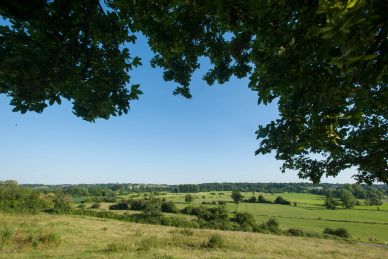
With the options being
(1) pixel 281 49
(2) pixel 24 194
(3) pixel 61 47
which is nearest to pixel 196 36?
(1) pixel 281 49

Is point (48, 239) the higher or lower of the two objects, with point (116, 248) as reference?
higher

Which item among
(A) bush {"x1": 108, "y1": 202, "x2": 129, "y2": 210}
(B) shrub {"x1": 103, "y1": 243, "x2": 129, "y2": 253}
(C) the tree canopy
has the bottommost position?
(B) shrub {"x1": 103, "y1": 243, "x2": 129, "y2": 253}

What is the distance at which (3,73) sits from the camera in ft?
13.9

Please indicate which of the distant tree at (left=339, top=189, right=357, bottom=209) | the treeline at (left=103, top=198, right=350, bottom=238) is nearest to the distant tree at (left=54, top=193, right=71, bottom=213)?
the treeline at (left=103, top=198, right=350, bottom=238)

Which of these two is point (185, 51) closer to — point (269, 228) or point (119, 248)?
point (119, 248)

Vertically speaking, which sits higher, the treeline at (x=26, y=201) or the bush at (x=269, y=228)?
the treeline at (x=26, y=201)

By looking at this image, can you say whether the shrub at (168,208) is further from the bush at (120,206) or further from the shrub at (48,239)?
the shrub at (48,239)

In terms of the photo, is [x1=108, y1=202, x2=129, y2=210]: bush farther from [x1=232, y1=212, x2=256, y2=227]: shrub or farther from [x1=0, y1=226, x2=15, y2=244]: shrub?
[x1=0, y1=226, x2=15, y2=244]: shrub

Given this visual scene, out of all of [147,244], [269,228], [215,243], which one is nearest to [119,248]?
[147,244]

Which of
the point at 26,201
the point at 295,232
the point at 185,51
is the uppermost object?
the point at 185,51

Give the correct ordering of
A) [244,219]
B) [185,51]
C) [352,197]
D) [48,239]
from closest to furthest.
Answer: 1. [185,51]
2. [48,239]
3. [244,219]
4. [352,197]

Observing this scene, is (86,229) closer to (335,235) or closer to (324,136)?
(324,136)

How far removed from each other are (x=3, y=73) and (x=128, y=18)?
2.52 metres

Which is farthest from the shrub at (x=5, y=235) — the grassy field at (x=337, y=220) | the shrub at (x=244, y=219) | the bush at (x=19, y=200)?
the grassy field at (x=337, y=220)
